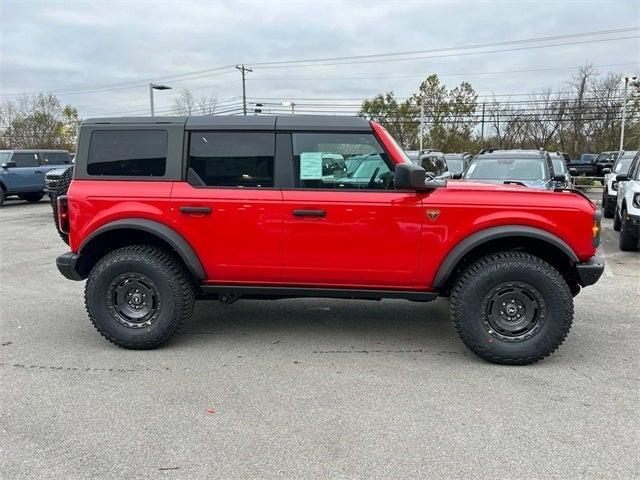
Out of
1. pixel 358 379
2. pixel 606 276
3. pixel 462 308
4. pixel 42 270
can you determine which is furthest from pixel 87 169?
pixel 606 276

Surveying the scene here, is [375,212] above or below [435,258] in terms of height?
above

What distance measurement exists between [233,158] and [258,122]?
361 mm

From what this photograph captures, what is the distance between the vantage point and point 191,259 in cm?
423

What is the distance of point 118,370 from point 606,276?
631 centimetres

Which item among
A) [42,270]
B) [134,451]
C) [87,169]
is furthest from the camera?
[42,270]

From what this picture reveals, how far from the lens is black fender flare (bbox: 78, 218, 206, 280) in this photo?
13.8 ft

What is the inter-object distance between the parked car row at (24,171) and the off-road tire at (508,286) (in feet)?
54.3

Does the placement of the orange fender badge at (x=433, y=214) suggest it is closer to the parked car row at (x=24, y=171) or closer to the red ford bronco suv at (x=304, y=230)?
the red ford bronco suv at (x=304, y=230)

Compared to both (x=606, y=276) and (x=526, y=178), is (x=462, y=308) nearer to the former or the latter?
(x=606, y=276)

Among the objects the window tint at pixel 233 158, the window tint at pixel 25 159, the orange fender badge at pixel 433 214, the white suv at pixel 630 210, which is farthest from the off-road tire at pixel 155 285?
the window tint at pixel 25 159

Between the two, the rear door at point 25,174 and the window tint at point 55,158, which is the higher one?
the window tint at point 55,158

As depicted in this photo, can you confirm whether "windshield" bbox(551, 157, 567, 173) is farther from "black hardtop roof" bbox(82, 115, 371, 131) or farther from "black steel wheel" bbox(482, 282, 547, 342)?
"black hardtop roof" bbox(82, 115, 371, 131)

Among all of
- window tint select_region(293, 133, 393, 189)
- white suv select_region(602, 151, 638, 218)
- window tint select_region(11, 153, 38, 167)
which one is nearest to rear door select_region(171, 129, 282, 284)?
window tint select_region(293, 133, 393, 189)

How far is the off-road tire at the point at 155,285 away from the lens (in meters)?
4.28
